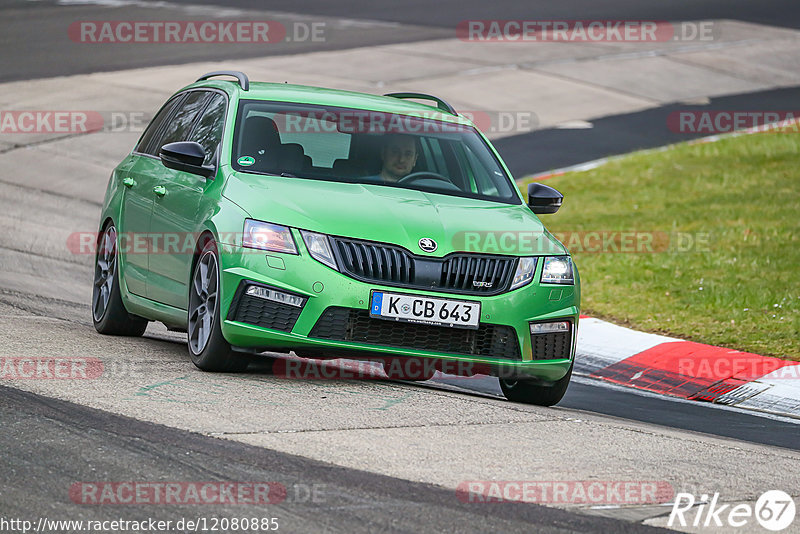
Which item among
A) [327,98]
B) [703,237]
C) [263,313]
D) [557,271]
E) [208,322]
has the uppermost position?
[327,98]

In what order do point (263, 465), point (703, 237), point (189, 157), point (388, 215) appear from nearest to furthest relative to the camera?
point (263, 465), point (388, 215), point (189, 157), point (703, 237)

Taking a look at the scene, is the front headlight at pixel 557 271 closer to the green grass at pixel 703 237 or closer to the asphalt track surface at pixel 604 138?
the green grass at pixel 703 237

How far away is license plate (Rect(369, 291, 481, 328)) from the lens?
7.40 m

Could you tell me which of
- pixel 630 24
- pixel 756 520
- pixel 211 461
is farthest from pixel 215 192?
pixel 630 24

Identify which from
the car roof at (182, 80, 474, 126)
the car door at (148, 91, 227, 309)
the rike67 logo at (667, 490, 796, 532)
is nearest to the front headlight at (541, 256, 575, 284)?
the car roof at (182, 80, 474, 126)

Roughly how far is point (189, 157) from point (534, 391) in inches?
98.4

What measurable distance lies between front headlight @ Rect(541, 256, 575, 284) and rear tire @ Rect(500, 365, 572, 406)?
0.56 m

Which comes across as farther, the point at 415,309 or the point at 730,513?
the point at 415,309

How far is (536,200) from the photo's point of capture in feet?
28.8

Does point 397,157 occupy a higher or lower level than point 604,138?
higher

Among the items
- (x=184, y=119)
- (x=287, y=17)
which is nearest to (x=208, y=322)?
(x=184, y=119)

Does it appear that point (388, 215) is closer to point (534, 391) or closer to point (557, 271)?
point (557, 271)

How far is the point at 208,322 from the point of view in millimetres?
7777

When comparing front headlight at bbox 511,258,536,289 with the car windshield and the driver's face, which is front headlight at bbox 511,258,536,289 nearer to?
the car windshield
